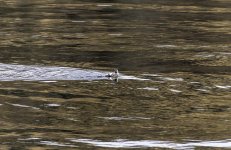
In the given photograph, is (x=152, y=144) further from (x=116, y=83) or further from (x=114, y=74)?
(x=114, y=74)

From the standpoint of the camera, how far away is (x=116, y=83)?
1349 centimetres

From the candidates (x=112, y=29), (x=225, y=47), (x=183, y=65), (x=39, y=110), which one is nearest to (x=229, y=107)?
(x=39, y=110)

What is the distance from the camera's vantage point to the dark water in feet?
33.0

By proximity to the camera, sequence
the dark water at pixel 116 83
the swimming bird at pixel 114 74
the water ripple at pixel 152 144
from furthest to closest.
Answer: the swimming bird at pixel 114 74 < the dark water at pixel 116 83 < the water ripple at pixel 152 144

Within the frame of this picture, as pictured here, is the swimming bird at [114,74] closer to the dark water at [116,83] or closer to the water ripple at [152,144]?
the dark water at [116,83]

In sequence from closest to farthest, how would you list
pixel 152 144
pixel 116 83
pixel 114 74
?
pixel 152 144 < pixel 116 83 < pixel 114 74

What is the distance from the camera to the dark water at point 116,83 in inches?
396

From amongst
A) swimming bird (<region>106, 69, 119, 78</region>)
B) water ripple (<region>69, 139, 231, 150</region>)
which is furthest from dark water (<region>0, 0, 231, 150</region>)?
swimming bird (<region>106, 69, 119, 78</region>)

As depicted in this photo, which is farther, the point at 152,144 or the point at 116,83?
the point at 116,83

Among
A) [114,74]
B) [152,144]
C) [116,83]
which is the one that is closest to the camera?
[152,144]

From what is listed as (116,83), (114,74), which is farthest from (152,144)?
(114,74)

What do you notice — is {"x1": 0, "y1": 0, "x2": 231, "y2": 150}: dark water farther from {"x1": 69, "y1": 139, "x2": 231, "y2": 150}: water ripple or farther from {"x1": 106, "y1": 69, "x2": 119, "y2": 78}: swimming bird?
{"x1": 106, "y1": 69, "x2": 119, "y2": 78}: swimming bird

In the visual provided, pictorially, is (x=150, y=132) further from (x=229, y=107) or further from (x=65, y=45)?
(x=65, y=45)

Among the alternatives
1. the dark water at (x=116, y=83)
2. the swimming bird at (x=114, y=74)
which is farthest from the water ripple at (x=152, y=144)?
the swimming bird at (x=114, y=74)
